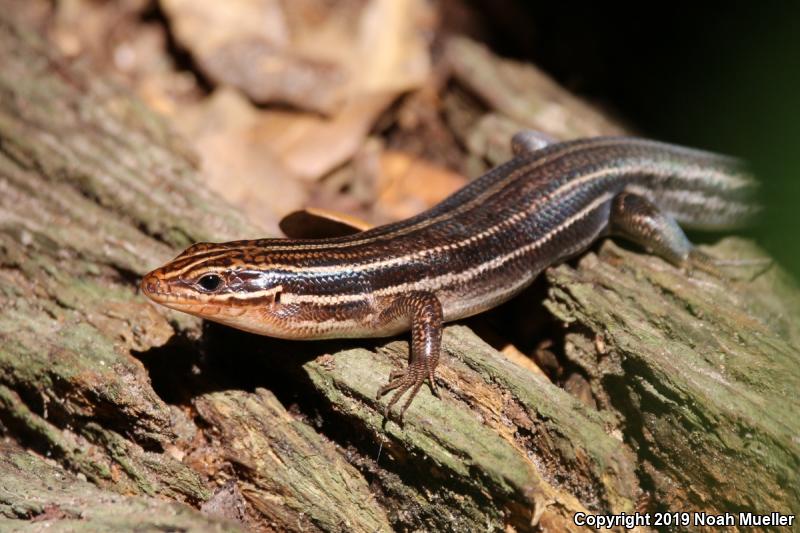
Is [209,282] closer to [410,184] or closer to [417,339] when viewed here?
[417,339]

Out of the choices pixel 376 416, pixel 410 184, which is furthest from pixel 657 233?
pixel 410 184

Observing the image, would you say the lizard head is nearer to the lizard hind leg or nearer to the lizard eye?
the lizard eye

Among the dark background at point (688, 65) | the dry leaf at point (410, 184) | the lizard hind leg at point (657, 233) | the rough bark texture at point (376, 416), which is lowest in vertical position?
the rough bark texture at point (376, 416)

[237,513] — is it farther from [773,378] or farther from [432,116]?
[432,116]

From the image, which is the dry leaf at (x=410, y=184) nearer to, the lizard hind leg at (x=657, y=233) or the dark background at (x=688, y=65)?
the dark background at (x=688, y=65)

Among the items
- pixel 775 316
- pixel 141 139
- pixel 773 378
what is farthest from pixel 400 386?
pixel 141 139

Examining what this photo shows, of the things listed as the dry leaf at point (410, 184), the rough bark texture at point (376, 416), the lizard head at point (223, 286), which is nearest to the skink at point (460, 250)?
the lizard head at point (223, 286)
